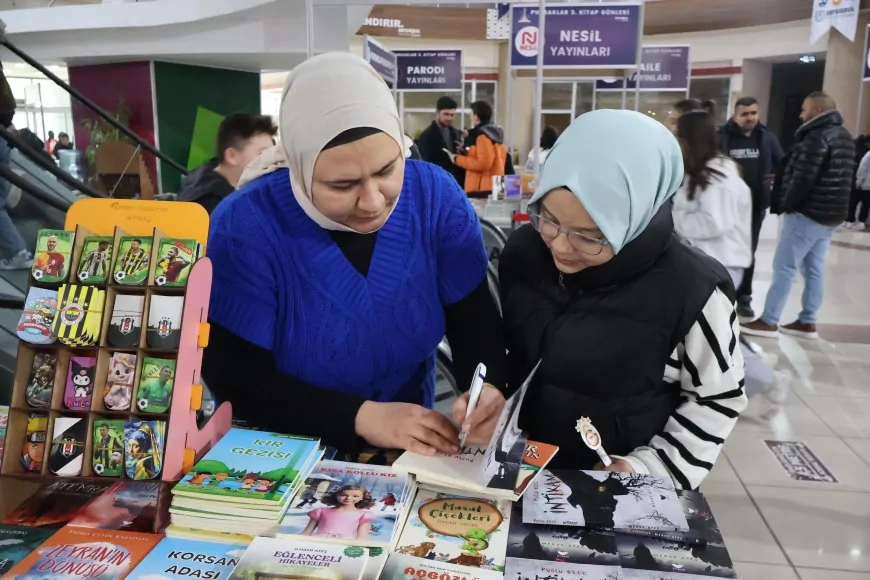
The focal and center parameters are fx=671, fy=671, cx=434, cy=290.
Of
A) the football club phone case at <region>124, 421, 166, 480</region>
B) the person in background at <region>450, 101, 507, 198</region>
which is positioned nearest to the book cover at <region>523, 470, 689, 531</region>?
the football club phone case at <region>124, 421, 166, 480</region>

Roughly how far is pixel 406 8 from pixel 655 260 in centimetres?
1461

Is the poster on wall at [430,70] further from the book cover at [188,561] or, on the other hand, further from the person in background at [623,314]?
the book cover at [188,561]

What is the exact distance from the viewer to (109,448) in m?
0.97

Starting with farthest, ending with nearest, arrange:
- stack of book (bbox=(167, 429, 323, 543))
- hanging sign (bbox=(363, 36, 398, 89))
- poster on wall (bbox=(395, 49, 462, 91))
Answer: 1. poster on wall (bbox=(395, 49, 462, 91))
2. hanging sign (bbox=(363, 36, 398, 89))
3. stack of book (bbox=(167, 429, 323, 543))

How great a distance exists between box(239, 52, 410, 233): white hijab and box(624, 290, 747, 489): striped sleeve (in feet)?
2.12

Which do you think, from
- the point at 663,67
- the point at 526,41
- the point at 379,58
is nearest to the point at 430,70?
the point at 379,58

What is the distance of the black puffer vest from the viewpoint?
1203mm

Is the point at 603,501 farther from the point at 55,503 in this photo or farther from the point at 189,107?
the point at 189,107

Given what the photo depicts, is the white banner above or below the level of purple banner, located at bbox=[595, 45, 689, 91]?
above

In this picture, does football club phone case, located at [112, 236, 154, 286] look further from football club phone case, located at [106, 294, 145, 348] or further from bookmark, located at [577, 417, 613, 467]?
bookmark, located at [577, 417, 613, 467]

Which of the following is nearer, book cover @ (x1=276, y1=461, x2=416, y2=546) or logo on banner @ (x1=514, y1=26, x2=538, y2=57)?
book cover @ (x1=276, y1=461, x2=416, y2=546)

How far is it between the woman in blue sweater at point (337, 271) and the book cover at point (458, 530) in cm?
14

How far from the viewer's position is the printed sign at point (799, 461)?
117 inches

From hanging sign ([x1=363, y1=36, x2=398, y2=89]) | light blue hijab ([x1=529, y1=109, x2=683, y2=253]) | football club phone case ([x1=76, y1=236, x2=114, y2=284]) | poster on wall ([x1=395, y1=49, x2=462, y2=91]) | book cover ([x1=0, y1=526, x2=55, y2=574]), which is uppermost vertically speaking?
poster on wall ([x1=395, y1=49, x2=462, y2=91])
